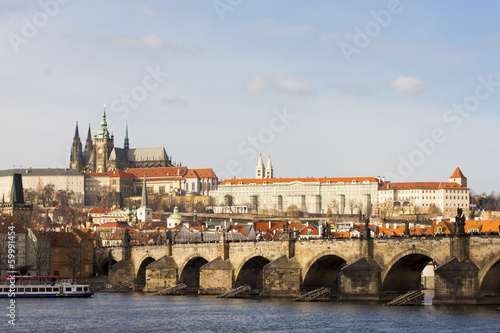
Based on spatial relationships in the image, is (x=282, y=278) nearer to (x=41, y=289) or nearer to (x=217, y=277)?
(x=217, y=277)

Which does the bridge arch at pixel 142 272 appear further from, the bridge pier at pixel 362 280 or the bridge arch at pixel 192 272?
the bridge pier at pixel 362 280

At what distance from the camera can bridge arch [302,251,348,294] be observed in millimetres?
62781

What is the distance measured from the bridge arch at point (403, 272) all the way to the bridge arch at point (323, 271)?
4613mm

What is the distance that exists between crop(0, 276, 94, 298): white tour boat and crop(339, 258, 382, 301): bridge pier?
998 inches

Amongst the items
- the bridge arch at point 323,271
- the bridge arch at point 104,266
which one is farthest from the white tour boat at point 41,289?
the bridge arch at point 323,271

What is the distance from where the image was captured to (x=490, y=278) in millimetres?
51750

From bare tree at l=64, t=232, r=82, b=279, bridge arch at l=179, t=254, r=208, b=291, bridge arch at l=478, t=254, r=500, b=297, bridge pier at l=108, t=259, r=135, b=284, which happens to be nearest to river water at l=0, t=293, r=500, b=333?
bridge arch at l=478, t=254, r=500, b=297

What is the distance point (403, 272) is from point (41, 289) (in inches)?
1210

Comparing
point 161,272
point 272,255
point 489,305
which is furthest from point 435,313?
point 161,272

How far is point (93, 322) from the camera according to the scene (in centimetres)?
5212

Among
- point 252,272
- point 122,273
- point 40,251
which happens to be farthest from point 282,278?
point 40,251

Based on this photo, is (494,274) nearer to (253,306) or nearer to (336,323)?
(336,323)

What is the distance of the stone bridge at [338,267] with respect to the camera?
51.5 metres

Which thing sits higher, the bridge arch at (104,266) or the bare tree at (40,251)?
the bare tree at (40,251)
